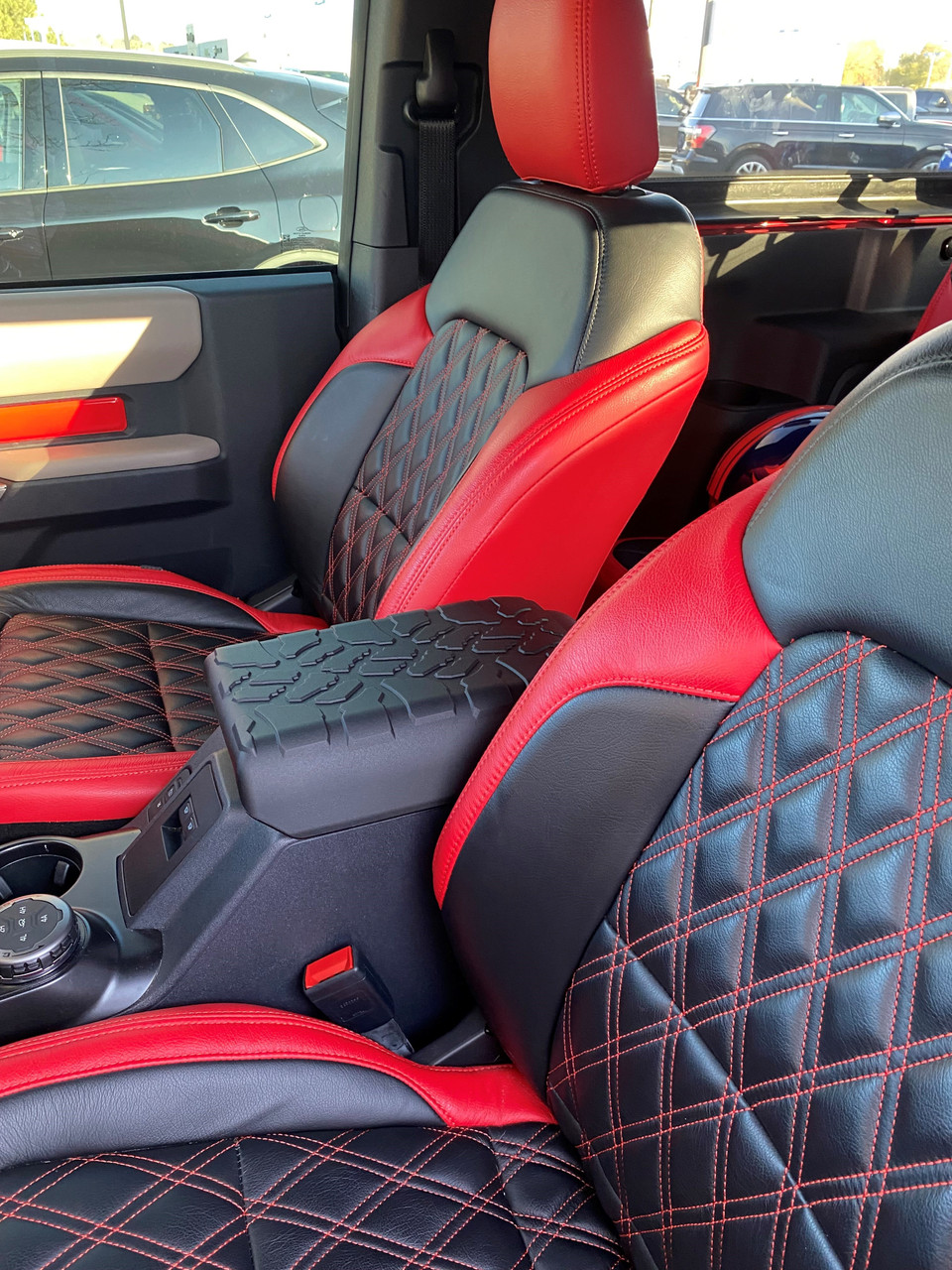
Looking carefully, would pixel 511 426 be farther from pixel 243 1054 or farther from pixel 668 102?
pixel 668 102

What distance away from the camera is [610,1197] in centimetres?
74

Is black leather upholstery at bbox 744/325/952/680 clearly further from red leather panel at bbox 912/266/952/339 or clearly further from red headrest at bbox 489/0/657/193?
red leather panel at bbox 912/266/952/339

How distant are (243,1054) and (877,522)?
0.59 metres

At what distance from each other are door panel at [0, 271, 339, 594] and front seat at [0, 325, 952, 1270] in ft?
3.45

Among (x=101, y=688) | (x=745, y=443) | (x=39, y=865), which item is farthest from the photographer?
(x=745, y=443)

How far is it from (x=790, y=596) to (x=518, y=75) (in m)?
0.86

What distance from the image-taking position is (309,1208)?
0.72 meters

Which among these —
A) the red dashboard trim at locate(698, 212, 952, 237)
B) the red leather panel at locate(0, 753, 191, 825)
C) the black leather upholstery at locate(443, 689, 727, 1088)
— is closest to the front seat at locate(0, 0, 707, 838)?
the red leather panel at locate(0, 753, 191, 825)

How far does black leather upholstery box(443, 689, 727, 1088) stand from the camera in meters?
0.68

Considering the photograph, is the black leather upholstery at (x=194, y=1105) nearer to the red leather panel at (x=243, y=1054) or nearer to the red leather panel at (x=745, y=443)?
the red leather panel at (x=243, y=1054)

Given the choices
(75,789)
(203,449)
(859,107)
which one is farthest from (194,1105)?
(859,107)

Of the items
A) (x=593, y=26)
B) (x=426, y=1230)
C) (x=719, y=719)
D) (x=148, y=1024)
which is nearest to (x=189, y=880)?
(x=148, y=1024)

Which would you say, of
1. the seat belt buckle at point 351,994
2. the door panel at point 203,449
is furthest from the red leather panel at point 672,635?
the door panel at point 203,449

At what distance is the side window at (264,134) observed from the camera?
5.36 feet
